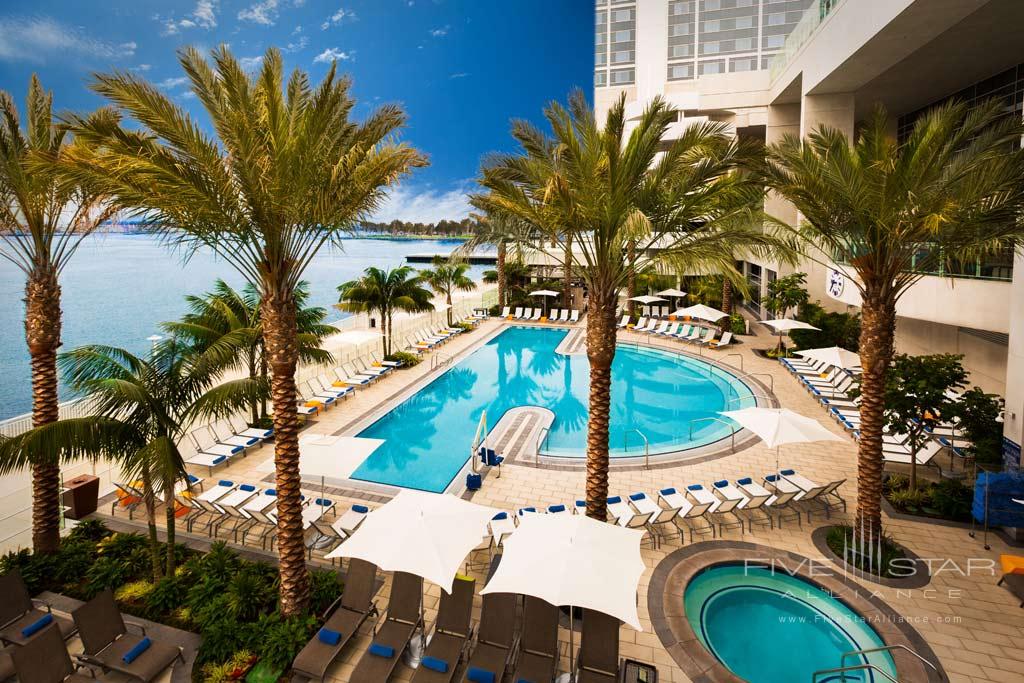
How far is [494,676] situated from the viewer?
19.4 feet

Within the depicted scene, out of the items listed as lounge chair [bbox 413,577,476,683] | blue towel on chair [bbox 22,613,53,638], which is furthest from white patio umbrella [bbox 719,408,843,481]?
blue towel on chair [bbox 22,613,53,638]

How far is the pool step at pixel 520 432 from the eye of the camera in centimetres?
1346

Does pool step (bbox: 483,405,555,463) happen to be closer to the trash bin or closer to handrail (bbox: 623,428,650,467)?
handrail (bbox: 623,428,650,467)

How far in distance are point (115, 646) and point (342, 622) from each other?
265cm

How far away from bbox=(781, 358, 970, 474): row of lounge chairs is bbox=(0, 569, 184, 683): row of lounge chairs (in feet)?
41.1

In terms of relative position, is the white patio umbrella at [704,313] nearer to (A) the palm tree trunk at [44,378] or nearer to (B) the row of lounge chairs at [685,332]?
(B) the row of lounge chairs at [685,332]

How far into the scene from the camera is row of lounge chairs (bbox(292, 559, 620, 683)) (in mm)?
6043

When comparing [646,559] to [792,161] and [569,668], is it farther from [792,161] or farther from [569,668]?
[792,161]

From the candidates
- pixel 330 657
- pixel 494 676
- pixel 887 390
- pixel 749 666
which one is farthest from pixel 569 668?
pixel 887 390

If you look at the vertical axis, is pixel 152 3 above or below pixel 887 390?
above

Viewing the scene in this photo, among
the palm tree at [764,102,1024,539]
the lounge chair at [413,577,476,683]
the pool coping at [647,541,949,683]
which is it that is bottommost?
the pool coping at [647,541,949,683]

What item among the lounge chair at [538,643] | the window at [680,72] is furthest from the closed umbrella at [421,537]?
the window at [680,72]

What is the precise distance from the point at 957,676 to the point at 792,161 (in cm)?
746

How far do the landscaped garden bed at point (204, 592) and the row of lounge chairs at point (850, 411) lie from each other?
11.0 meters
